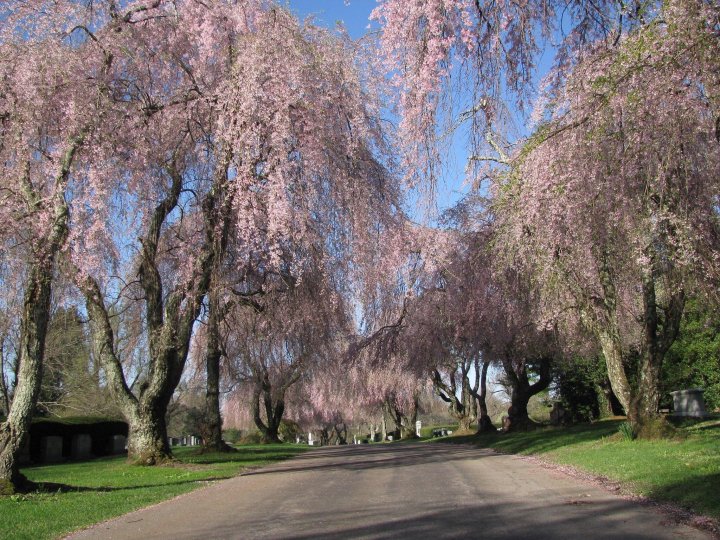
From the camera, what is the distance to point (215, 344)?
24.6m

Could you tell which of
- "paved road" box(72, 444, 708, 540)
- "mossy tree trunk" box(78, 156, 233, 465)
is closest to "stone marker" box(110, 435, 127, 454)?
"mossy tree trunk" box(78, 156, 233, 465)

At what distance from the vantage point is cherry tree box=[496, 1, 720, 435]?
24.5ft

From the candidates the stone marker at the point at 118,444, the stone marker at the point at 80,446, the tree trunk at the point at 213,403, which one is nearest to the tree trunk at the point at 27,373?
the tree trunk at the point at 213,403

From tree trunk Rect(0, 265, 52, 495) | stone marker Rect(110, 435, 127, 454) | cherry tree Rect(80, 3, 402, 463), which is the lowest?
stone marker Rect(110, 435, 127, 454)

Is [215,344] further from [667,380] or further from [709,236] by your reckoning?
[667,380]

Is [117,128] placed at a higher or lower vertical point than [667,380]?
higher

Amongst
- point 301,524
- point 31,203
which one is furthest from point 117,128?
point 301,524

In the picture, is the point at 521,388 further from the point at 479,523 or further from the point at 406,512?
the point at 479,523

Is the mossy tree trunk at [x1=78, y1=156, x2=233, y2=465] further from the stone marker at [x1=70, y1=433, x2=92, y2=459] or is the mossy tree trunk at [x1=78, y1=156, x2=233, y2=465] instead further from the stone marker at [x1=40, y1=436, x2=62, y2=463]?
the stone marker at [x1=70, y1=433, x2=92, y2=459]

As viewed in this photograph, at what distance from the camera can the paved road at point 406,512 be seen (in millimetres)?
7559

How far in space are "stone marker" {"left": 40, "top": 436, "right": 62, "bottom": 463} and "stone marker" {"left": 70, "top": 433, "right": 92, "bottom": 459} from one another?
1.68 meters

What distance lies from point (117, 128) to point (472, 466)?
11822 millimetres

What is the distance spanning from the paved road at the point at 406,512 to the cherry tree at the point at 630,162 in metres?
3.51

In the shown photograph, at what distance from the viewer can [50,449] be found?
27.2m
